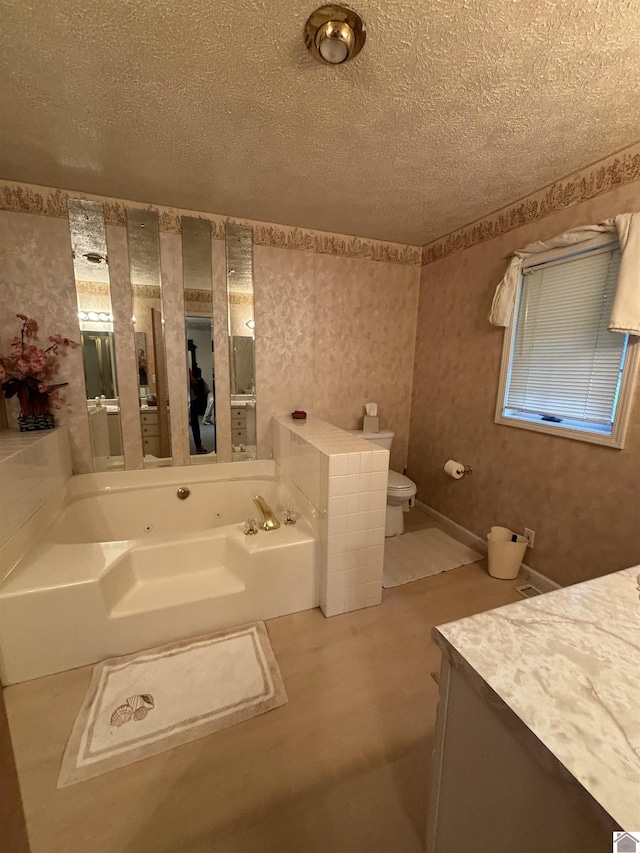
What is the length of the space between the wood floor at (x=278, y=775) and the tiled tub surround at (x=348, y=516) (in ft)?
1.05

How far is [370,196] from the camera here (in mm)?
2117

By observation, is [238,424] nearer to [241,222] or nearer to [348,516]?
[348,516]

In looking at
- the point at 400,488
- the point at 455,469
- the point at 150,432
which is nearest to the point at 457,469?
the point at 455,469

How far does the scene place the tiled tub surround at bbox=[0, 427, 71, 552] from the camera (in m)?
1.54

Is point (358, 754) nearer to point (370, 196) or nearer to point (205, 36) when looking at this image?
point (205, 36)

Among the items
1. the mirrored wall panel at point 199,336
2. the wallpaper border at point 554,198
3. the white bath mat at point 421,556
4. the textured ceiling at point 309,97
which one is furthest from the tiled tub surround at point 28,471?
the wallpaper border at point 554,198

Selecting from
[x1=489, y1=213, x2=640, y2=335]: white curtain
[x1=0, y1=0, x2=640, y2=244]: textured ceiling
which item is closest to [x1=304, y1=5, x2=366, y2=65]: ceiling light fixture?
[x1=0, y1=0, x2=640, y2=244]: textured ceiling

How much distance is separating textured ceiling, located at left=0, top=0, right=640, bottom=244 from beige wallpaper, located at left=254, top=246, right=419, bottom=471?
2.26ft

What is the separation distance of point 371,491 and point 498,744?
4.19 ft

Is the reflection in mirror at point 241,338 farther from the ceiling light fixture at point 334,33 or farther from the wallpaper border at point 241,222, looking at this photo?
the ceiling light fixture at point 334,33

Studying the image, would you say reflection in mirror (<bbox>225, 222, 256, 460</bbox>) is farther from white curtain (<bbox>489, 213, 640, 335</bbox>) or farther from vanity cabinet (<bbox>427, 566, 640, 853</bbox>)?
vanity cabinet (<bbox>427, 566, 640, 853</bbox>)

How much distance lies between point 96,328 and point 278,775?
2.56 m

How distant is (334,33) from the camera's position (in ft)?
3.46

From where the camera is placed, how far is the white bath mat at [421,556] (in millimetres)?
2215
